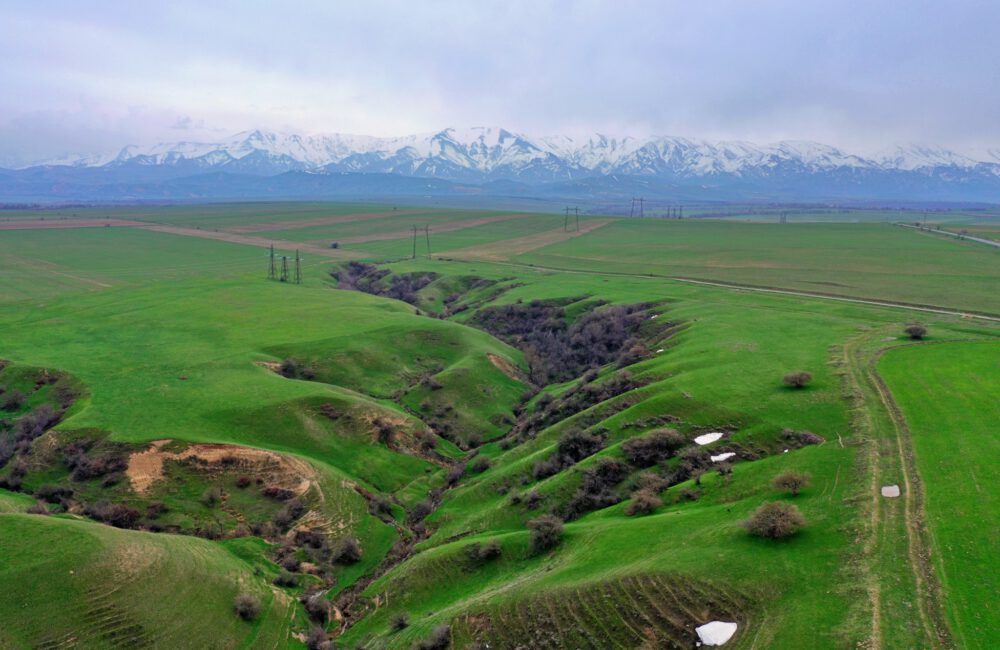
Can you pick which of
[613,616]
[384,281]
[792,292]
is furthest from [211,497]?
[384,281]

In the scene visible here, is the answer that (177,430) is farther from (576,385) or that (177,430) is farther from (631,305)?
(631,305)

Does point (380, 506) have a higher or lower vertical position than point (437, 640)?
lower

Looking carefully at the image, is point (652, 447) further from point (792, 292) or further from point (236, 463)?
point (792, 292)

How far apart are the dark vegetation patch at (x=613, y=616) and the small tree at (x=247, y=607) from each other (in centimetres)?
1459

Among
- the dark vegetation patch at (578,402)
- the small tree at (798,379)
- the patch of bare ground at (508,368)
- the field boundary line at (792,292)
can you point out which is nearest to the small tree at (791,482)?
the small tree at (798,379)

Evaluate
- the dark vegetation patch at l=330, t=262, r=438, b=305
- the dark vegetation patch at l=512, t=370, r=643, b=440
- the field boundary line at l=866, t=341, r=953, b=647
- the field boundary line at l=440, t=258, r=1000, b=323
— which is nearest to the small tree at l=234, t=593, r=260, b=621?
the dark vegetation patch at l=512, t=370, r=643, b=440

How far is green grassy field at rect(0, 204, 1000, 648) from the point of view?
31.1 m

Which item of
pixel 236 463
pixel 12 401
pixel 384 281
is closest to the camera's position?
pixel 236 463

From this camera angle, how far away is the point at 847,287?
418ft

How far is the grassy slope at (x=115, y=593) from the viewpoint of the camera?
34.4m

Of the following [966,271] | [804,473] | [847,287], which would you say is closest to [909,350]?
[804,473]

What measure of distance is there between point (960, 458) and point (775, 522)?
16742 mm

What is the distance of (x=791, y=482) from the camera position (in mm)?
38281

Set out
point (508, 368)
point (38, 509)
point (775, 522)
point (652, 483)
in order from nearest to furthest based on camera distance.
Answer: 1. point (775, 522)
2. point (652, 483)
3. point (38, 509)
4. point (508, 368)
